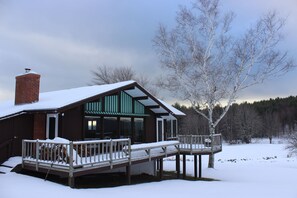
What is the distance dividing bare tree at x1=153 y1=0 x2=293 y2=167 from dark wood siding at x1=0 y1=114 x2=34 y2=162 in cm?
1170

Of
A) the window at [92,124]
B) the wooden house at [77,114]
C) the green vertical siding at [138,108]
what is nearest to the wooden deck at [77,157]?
the wooden house at [77,114]

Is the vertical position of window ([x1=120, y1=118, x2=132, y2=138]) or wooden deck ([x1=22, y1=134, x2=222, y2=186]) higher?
window ([x1=120, y1=118, x2=132, y2=138])

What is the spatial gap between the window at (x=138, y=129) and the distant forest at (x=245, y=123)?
43.1 meters

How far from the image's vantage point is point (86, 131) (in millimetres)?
13586

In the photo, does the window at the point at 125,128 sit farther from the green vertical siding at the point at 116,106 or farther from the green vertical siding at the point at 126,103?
the green vertical siding at the point at 126,103

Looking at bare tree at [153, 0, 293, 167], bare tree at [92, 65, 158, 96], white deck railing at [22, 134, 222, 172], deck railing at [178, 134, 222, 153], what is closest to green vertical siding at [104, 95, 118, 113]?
white deck railing at [22, 134, 222, 172]

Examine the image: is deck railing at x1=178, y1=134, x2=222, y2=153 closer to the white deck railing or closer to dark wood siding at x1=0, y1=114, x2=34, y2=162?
the white deck railing

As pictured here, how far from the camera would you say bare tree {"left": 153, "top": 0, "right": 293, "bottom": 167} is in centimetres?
1984

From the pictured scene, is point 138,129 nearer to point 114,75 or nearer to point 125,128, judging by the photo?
point 125,128

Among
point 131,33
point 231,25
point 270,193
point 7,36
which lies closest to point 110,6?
point 131,33

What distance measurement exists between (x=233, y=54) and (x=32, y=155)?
15.4 meters

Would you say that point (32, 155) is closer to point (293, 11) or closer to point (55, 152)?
point (55, 152)

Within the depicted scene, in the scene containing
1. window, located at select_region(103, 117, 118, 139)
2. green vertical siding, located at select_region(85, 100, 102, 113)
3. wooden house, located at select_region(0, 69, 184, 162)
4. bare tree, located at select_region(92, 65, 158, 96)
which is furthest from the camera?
bare tree, located at select_region(92, 65, 158, 96)

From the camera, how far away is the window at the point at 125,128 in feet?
51.2
